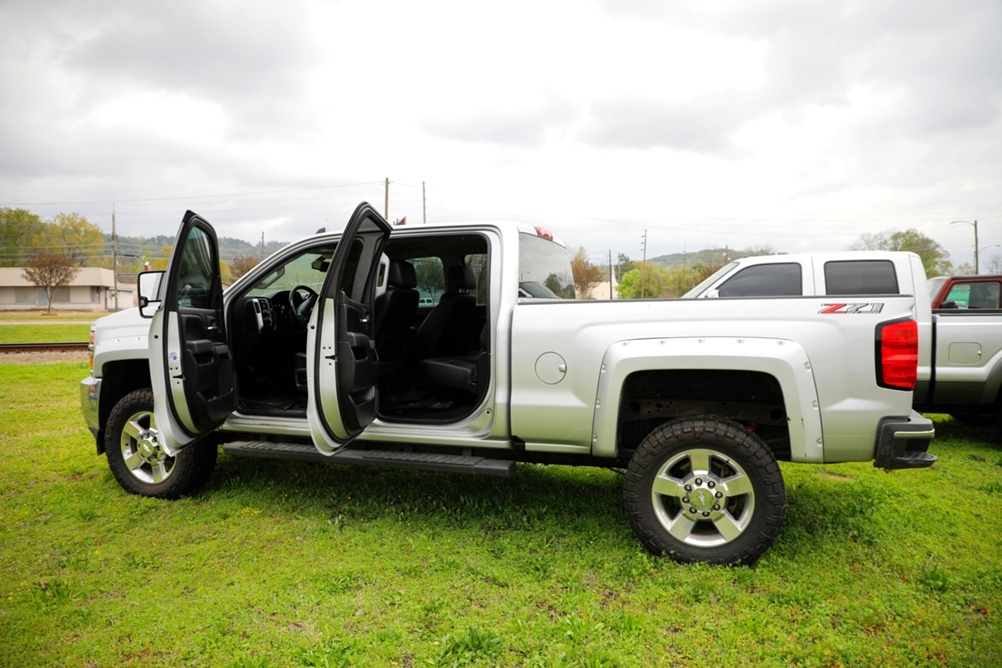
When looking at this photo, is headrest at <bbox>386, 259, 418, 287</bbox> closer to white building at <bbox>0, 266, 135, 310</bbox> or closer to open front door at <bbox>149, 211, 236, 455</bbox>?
open front door at <bbox>149, 211, 236, 455</bbox>

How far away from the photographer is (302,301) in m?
4.93

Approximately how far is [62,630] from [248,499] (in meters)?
1.61

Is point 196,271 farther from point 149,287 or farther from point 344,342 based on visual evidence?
point 344,342

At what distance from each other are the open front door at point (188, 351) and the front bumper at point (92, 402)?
1108 mm

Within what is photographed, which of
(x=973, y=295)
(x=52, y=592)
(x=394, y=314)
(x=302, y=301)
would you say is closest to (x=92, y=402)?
(x=302, y=301)

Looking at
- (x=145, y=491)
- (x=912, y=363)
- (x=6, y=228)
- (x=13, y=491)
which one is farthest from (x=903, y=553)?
(x=6, y=228)

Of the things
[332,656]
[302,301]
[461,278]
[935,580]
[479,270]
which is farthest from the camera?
[302,301]

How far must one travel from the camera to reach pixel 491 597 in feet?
9.91

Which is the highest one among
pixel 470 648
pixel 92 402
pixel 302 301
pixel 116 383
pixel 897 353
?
pixel 302 301

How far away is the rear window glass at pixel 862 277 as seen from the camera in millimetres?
6121

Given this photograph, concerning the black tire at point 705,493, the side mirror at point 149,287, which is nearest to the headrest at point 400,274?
the side mirror at point 149,287

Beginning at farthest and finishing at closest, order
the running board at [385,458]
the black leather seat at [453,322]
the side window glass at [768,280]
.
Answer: the side window glass at [768,280], the black leather seat at [453,322], the running board at [385,458]

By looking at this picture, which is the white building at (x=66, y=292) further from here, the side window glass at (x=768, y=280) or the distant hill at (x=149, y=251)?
the side window glass at (x=768, y=280)

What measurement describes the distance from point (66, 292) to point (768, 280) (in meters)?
66.9
